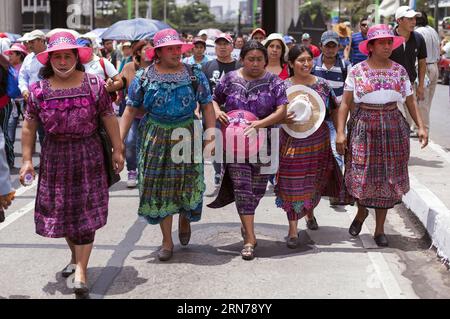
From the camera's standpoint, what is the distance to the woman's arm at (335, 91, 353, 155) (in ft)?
20.3

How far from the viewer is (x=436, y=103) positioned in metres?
Result: 19.4

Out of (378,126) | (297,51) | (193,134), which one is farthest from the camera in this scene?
(297,51)

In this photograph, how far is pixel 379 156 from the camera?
6133 millimetres

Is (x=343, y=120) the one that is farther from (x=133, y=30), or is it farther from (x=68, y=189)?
(x=133, y=30)

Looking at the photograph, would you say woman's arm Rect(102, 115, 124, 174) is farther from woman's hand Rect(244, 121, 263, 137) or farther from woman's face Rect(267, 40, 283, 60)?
woman's face Rect(267, 40, 283, 60)

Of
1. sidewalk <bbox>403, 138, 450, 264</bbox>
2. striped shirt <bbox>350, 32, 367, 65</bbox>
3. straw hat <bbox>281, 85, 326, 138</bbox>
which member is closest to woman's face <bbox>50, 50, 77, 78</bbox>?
straw hat <bbox>281, 85, 326, 138</bbox>

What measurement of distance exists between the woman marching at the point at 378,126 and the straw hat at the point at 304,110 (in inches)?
7.8

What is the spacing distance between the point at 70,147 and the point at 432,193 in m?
3.97

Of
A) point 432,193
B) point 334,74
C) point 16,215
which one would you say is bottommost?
point 16,215

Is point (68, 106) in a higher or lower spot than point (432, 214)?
higher

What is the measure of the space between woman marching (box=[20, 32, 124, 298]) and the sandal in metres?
1.25

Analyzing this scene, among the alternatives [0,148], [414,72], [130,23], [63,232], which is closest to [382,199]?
[63,232]

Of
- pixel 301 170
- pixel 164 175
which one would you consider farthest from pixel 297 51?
pixel 164 175
